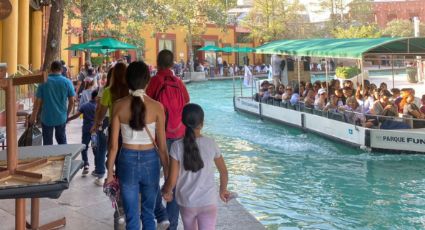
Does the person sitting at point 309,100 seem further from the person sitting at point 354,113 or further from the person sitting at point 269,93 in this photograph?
the person sitting at point 269,93

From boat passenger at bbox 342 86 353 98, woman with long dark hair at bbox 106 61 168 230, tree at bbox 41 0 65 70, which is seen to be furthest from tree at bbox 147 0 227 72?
woman with long dark hair at bbox 106 61 168 230

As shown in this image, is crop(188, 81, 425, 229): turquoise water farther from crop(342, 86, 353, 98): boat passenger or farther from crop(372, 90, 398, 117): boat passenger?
crop(342, 86, 353, 98): boat passenger

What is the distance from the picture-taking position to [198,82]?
4234 cm

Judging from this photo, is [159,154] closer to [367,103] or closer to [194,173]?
[194,173]

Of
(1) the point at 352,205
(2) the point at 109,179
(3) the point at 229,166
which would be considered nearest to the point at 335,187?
(1) the point at 352,205

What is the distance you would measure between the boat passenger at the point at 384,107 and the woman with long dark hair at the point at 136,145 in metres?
9.44

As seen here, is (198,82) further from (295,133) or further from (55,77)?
(55,77)

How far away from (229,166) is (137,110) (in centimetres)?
773

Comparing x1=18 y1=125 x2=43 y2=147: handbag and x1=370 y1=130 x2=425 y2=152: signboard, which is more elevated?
x1=18 y1=125 x2=43 y2=147: handbag

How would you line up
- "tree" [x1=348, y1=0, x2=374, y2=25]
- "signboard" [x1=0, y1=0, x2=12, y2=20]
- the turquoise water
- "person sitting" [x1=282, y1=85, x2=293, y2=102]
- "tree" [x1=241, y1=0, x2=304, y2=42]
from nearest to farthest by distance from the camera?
"signboard" [x1=0, y1=0, x2=12, y2=20] < the turquoise water < "person sitting" [x1=282, y1=85, x2=293, y2=102] < "tree" [x1=241, y1=0, x2=304, y2=42] < "tree" [x1=348, y1=0, x2=374, y2=25]

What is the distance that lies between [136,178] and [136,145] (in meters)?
0.27

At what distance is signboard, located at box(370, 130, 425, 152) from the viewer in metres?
12.4

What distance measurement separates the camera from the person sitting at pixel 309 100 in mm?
16375

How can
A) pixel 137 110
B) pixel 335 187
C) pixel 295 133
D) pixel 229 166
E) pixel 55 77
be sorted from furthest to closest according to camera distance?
pixel 295 133
pixel 229 166
pixel 335 187
pixel 55 77
pixel 137 110
